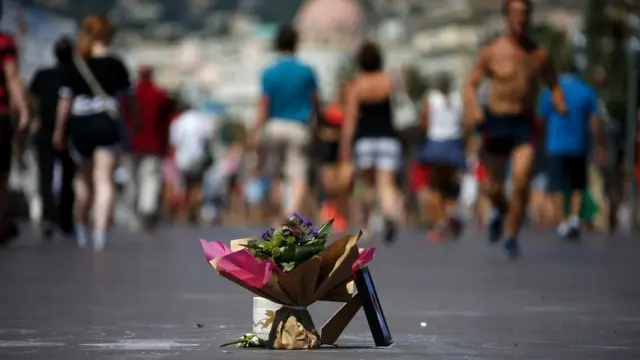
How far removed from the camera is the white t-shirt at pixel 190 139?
3272 cm

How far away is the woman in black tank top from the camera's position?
2153 centimetres

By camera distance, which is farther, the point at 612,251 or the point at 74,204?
the point at 74,204

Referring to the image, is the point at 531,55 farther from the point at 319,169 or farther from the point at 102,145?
the point at 319,169

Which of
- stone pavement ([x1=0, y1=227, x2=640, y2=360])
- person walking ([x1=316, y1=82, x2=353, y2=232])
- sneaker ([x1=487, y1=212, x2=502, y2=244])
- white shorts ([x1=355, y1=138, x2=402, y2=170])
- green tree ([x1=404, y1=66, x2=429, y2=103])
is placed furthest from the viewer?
green tree ([x1=404, y1=66, x2=429, y2=103])

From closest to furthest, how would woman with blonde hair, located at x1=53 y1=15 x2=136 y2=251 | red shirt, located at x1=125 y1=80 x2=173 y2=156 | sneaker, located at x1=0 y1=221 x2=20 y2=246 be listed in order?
woman with blonde hair, located at x1=53 y1=15 x2=136 y2=251, sneaker, located at x1=0 y1=221 x2=20 y2=246, red shirt, located at x1=125 y1=80 x2=173 y2=156

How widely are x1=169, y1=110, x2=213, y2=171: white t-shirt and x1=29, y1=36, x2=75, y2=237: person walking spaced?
9181 millimetres

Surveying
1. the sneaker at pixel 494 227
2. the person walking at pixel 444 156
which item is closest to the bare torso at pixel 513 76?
the sneaker at pixel 494 227

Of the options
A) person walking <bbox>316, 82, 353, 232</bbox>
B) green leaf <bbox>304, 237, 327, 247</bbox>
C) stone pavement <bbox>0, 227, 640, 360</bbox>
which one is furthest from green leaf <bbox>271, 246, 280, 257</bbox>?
person walking <bbox>316, 82, 353, 232</bbox>

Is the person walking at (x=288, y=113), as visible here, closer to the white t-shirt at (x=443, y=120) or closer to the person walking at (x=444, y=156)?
the person walking at (x=444, y=156)

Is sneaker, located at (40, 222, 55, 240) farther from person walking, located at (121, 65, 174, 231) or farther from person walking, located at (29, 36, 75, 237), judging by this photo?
person walking, located at (121, 65, 174, 231)

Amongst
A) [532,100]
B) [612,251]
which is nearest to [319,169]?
[612,251]

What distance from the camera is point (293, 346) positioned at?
8.85 meters

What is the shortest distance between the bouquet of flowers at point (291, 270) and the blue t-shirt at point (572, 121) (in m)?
15.5

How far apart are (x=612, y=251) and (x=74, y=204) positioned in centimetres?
545
